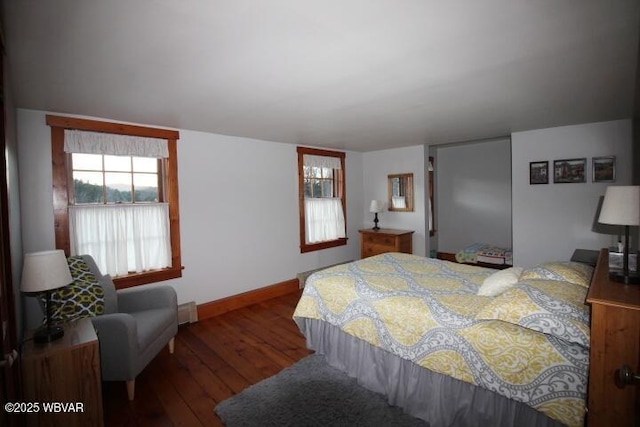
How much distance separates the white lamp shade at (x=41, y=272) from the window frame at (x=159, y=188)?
1.18 metres

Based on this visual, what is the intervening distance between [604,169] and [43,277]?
535cm

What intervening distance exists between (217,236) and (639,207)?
3.72 meters

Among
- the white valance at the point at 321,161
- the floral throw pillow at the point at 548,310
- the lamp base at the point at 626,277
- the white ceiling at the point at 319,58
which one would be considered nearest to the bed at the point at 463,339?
the floral throw pillow at the point at 548,310

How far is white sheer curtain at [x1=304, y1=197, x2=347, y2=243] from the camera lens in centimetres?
490

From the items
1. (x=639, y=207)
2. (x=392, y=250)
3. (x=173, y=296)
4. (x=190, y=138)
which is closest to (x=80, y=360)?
(x=173, y=296)

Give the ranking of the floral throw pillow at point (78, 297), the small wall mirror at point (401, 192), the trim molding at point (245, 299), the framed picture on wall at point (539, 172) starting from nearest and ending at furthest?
the floral throw pillow at point (78, 297) < the trim molding at point (245, 299) < the framed picture on wall at point (539, 172) < the small wall mirror at point (401, 192)

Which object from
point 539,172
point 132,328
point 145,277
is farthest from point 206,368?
point 539,172

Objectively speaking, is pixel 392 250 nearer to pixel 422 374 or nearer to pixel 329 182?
pixel 329 182

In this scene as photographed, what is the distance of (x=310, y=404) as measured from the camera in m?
2.05

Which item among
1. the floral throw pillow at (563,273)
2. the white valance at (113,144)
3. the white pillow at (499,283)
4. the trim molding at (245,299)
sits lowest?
the trim molding at (245,299)

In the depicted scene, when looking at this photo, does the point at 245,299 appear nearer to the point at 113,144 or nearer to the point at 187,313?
the point at 187,313

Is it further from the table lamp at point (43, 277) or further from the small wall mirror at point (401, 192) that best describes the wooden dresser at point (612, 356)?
the small wall mirror at point (401, 192)

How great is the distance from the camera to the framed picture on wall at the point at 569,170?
3648mm

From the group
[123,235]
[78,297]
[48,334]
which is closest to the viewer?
[48,334]
